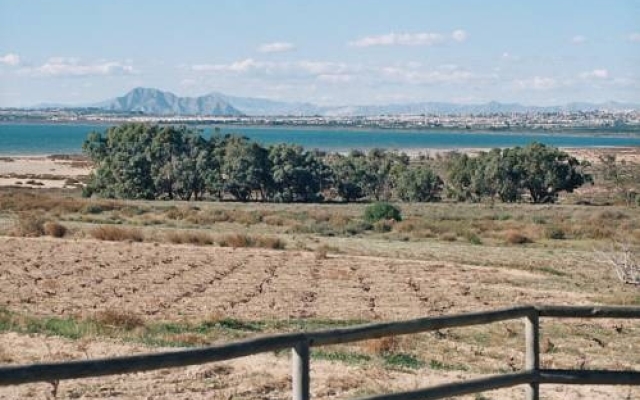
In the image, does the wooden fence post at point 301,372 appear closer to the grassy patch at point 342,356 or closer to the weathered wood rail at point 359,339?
the weathered wood rail at point 359,339

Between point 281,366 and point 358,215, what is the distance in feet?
168

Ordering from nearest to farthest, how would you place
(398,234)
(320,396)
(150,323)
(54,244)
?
(320,396) < (150,323) < (54,244) < (398,234)

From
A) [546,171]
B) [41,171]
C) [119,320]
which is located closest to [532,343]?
[119,320]

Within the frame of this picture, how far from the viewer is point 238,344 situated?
689 cm

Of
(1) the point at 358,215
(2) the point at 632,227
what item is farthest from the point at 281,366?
(1) the point at 358,215

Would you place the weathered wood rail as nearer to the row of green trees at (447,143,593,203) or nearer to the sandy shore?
the row of green trees at (447,143,593,203)

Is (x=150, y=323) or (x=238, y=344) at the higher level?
(x=238, y=344)

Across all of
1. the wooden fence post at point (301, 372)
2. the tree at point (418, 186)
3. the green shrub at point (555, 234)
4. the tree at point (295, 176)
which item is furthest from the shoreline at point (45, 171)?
the wooden fence post at point (301, 372)

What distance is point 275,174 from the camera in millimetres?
83125

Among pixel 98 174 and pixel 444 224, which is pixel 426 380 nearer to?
pixel 444 224

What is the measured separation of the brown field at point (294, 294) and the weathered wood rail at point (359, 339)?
11.2ft

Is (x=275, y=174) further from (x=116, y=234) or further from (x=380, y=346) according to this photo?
(x=380, y=346)

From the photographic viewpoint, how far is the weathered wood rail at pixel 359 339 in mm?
6145

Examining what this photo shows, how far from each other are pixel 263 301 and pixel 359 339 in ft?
51.7
